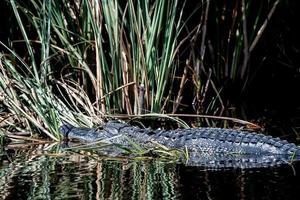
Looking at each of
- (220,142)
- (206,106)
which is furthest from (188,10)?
(220,142)

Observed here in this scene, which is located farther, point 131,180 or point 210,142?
point 210,142

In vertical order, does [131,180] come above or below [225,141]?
below

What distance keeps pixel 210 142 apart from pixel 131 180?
162 cm

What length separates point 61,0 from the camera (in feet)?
23.1

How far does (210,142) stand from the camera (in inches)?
229

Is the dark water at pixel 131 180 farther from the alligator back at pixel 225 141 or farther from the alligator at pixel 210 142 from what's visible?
the alligator back at pixel 225 141

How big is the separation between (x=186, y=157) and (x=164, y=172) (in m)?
0.72

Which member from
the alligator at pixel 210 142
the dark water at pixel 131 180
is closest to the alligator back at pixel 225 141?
the alligator at pixel 210 142

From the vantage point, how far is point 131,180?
4.32 meters

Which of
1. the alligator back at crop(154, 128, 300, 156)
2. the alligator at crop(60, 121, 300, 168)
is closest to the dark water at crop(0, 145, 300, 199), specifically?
the alligator at crop(60, 121, 300, 168)

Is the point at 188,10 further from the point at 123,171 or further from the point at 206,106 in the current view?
the point at 123,171

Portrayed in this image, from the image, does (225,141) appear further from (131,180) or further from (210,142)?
(131,180)

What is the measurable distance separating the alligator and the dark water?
12.9 inches

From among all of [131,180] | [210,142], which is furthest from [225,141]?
[131,180]
